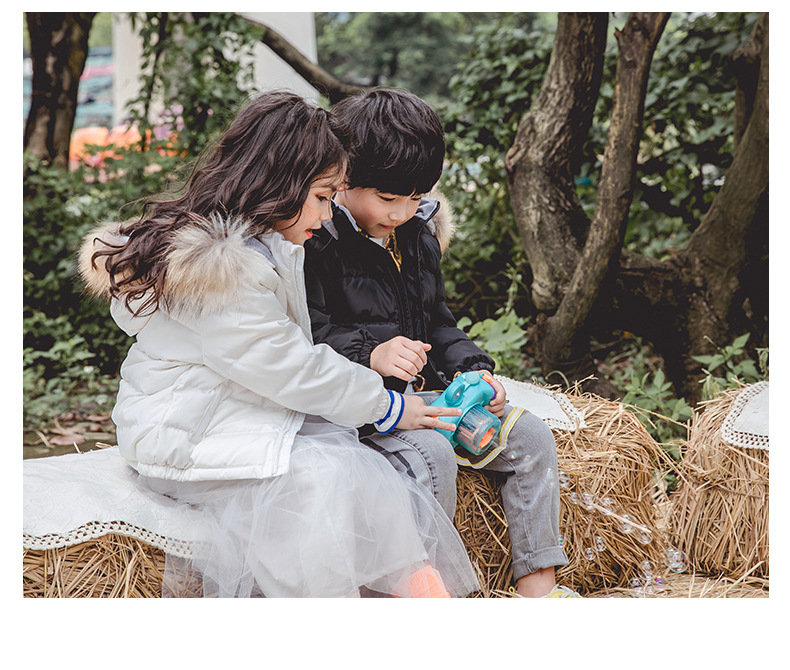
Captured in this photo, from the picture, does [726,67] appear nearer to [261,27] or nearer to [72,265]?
[261,27]

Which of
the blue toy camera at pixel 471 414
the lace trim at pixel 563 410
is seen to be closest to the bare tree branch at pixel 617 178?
the lace trim at pixel 563 410

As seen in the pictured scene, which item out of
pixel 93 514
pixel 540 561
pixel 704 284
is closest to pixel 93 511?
pixel 93 514

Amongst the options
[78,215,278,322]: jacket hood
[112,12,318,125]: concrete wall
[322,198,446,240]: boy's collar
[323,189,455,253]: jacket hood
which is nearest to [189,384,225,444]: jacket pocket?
[78,215,278,322]: jacket hood

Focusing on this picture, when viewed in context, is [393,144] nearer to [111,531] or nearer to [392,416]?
[392,416]

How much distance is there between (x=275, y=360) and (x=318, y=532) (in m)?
Answer: 0.33

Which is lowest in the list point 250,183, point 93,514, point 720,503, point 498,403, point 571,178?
point 720,503

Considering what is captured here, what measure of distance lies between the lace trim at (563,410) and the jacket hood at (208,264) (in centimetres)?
81

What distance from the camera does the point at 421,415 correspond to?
69.6 inches

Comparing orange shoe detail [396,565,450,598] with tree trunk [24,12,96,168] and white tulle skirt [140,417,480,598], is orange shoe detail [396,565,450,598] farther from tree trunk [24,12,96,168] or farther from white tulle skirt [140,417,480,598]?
tree trunk [24,12,96,168]

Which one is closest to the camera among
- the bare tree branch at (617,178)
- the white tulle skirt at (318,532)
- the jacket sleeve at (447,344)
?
the white tulle skirt at (318,532)

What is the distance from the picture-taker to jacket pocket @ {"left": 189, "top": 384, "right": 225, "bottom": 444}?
1.60 m

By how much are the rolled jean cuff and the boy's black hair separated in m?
0.85

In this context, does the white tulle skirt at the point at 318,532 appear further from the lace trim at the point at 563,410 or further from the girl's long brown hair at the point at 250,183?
the lace trim at the point at 563,410

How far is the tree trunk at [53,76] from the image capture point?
14.9ft
